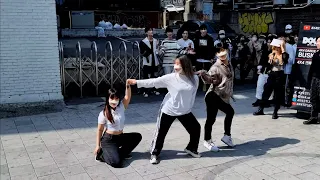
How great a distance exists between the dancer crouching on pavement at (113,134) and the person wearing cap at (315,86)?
370cm

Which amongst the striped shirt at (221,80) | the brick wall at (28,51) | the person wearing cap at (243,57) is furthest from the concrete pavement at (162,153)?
the person wearing cap at (243,57)

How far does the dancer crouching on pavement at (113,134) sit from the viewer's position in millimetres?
4875

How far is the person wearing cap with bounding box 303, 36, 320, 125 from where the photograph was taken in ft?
21.2

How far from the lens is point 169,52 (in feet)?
29.3

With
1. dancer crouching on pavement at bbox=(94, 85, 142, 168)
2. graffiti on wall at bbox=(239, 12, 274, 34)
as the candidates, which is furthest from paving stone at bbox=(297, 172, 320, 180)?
graffiti on wall at bbox=(239, 12, 274, 34)

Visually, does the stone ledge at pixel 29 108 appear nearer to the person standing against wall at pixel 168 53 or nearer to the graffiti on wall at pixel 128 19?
the person standing against wall at pixel 168 53

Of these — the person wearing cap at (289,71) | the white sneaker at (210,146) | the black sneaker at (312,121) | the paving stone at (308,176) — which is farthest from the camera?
the person wearing cap at (289,71)

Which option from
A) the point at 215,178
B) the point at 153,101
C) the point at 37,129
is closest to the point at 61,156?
the point at 37,129

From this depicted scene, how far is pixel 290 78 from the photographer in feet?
24.6

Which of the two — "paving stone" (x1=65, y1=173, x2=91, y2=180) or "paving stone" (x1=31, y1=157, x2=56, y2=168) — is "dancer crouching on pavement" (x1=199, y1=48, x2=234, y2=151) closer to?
"paving stone" (x1=65, y1=173, x2=91, y2=180)

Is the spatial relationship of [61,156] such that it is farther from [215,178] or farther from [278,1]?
[278,1]

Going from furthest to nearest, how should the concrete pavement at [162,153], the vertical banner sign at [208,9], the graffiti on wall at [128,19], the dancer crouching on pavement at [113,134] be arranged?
the graffiti on wall at [128,19]
the vertical banner sign at [208,9]
the dancer crouching on pavement at [113,134]
the concrete pavement at [162,153]

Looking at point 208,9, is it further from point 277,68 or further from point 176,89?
point 176,89

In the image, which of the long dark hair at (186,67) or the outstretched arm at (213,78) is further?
the outstretched arm at (213,78)
